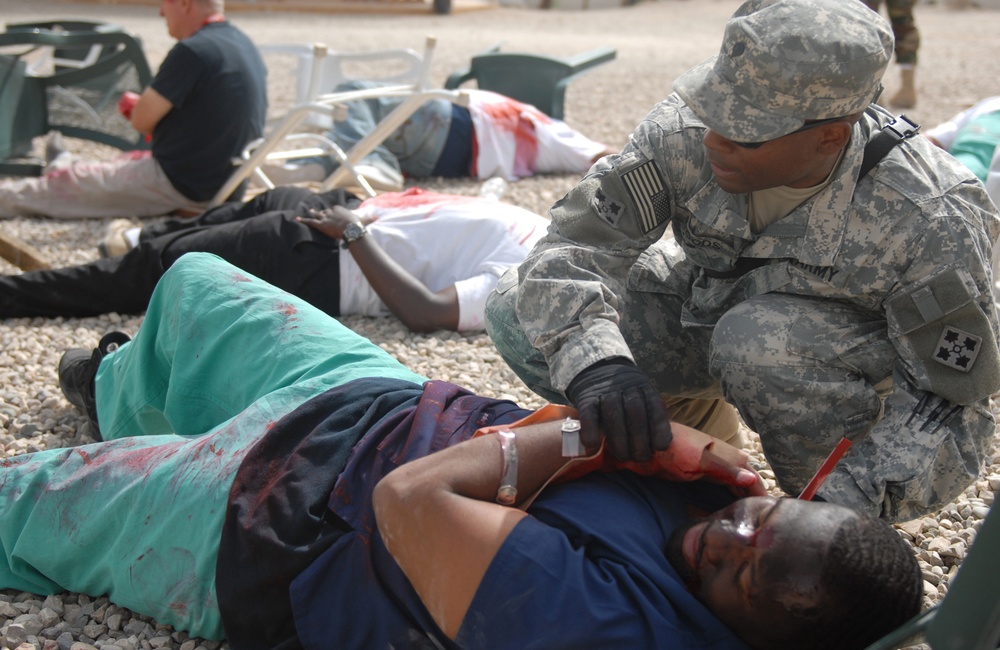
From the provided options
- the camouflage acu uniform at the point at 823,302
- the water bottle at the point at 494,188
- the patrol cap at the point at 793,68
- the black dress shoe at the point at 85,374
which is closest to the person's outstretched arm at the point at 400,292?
the black dress shoe at the point at 85,374

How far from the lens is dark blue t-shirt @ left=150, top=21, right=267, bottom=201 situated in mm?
5199

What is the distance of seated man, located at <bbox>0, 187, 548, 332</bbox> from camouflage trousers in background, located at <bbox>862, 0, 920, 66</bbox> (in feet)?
16.6

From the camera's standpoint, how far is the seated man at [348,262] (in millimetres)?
3893

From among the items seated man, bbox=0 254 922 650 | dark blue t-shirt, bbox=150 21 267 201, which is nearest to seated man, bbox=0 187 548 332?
dark blue t-shirt, bbox=150 21 267 201

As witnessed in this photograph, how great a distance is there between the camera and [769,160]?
215 centimetres

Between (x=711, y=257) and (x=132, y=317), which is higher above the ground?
(x=711, y=257)

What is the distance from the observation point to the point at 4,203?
5367 millimetres

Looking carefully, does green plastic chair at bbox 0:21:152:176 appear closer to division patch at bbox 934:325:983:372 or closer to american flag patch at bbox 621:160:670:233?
american flag patch at bbox 621:160:670:233

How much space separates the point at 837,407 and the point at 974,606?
88cm

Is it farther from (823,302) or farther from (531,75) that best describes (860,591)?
(531,75)

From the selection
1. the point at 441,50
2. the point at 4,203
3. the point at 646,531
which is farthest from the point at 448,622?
the point at 441,50

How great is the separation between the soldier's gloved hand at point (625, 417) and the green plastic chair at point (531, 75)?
5.34 meters

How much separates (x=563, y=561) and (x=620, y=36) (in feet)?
46.0

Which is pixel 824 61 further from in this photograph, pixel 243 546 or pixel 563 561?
pixel 243 546
